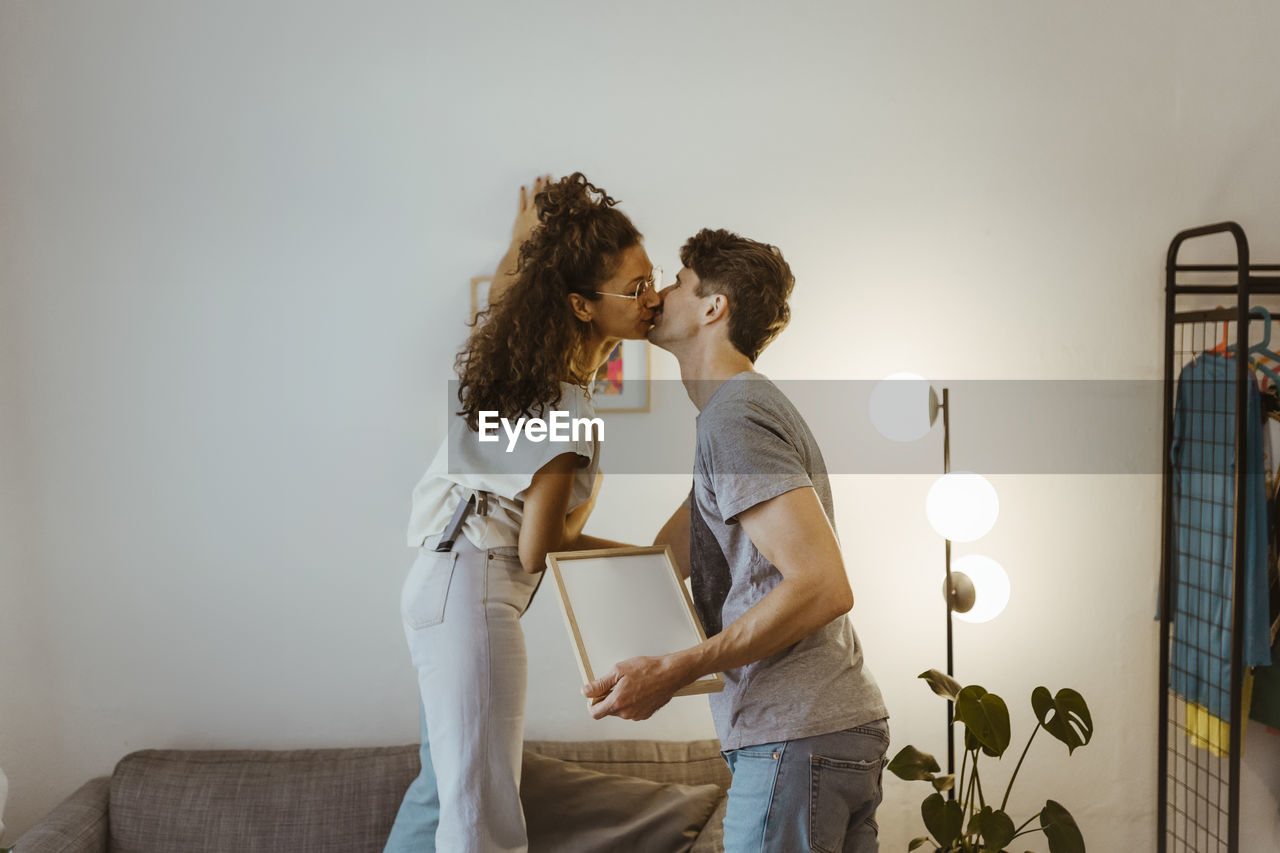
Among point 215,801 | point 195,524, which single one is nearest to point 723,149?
point 195,524

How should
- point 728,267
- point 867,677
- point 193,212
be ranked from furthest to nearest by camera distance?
point 193,212 < point 728,267 < point 867,677

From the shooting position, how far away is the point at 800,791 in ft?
4.44

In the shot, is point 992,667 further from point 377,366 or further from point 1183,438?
point 377,366

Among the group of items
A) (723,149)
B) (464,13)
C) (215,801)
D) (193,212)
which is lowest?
(215,801)

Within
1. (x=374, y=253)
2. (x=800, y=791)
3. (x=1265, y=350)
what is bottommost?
(x=800, y=791)

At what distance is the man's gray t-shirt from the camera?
1.34m

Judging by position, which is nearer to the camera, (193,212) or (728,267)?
(728,267)

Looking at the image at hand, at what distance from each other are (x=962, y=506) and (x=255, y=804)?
188cm

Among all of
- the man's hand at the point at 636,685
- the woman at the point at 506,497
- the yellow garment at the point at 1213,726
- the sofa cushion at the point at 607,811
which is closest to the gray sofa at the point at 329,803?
the sofa cushion at the point at 607,811

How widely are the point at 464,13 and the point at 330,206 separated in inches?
25.5

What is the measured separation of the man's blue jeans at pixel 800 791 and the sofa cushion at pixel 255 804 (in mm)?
1246

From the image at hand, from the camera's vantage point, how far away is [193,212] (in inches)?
98.7

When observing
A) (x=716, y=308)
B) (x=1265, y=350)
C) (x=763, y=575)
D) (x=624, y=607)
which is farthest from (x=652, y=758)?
(x=1265, y=350)

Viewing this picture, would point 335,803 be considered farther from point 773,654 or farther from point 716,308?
point 716,308
